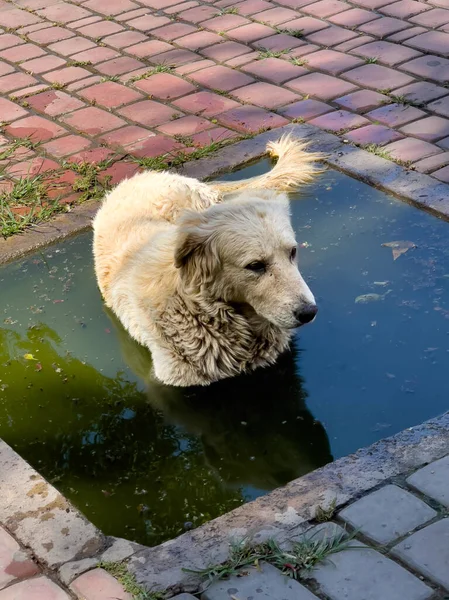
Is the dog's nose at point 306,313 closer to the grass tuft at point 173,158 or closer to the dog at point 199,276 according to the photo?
the dog at point 199,276

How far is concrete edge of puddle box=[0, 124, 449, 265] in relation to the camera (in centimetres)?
523

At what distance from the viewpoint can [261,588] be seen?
2869 millimetres

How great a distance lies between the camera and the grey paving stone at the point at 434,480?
3.18 meters

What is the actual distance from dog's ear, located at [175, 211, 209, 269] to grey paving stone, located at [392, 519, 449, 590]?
1.54 metres

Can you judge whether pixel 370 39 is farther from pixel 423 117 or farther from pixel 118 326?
pixel 118 326

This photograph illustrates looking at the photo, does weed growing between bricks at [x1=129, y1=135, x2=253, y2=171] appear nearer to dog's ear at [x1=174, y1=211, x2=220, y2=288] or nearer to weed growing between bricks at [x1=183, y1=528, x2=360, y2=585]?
dog's ear at [x1=174, y1=211, x2=220, y2=288]

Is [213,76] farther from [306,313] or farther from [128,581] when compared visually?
[128,581]

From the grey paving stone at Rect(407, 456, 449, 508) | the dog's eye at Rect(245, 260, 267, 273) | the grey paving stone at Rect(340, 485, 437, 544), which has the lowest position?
the grey paving stone at Rect(340, 485, 437, 544)

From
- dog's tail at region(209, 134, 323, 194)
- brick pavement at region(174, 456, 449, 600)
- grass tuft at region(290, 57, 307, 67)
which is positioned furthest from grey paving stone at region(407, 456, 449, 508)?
grass tuft at region(290, 57, 307, 67)

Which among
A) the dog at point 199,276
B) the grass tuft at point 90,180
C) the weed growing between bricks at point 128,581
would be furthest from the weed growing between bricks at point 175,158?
the weed growing between bricks at point 128,581

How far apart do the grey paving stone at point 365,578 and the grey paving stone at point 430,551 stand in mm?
47

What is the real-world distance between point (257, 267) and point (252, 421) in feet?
2.27

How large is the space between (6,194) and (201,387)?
2208 mm

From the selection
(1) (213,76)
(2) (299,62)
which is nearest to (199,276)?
(1) (213,76)
